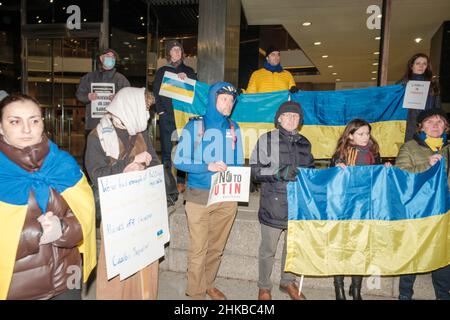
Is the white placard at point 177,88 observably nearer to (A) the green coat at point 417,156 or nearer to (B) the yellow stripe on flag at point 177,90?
(B) the yellow stripe on flag at point 177,90

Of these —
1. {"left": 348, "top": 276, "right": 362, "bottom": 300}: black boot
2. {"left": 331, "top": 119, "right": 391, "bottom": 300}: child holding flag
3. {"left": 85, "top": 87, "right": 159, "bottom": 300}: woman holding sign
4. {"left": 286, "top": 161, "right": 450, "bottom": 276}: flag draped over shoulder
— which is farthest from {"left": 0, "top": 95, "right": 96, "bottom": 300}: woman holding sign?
{"left": 348, "top": 276, "right": 362, "bottom": 300}: black boot

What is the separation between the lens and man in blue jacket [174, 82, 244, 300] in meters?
3.29

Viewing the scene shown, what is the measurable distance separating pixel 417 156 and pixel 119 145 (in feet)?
9.28

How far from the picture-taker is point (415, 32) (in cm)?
981

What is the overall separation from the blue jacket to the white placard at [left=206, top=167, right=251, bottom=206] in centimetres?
14

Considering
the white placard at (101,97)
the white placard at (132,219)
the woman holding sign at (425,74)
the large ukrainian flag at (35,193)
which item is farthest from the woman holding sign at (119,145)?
the woman holding sign at (425,74)

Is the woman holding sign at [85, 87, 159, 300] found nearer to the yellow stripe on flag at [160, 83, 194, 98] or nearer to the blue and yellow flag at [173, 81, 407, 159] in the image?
the yellow stripe on flag at [160, 83, 194, 98]

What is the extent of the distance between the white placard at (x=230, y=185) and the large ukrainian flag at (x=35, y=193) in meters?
1.23

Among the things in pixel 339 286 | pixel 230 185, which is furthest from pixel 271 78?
pixel 339 286

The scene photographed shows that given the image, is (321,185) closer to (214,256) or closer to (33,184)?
(214,256)

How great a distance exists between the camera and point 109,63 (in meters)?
5.03

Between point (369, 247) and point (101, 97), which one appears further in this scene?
point (101, 97)

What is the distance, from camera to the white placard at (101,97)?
16.4 feet

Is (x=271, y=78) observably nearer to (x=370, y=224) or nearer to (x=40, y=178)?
(x=370, y=224)
